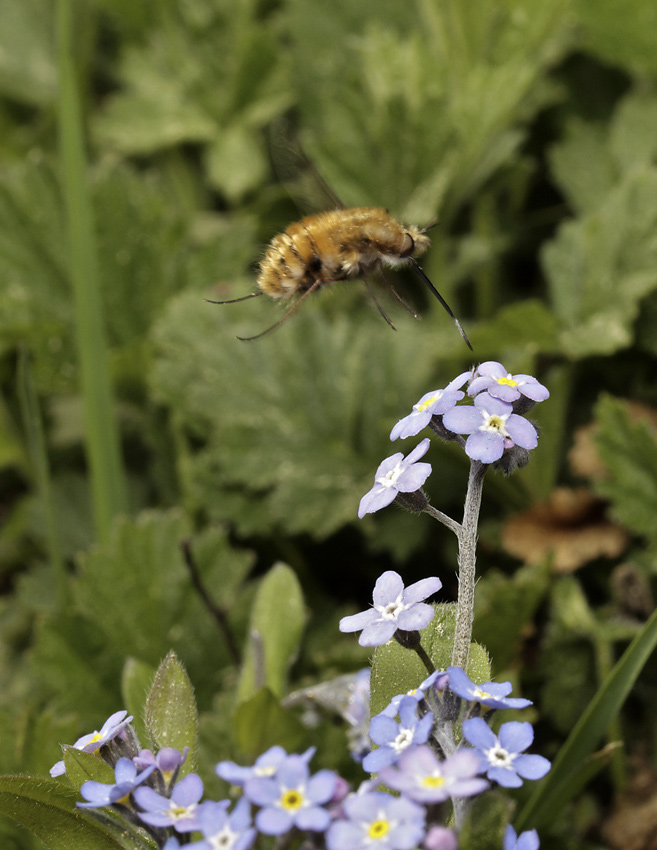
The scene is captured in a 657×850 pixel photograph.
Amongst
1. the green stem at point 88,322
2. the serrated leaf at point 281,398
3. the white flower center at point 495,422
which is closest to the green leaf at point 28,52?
the green stem at point 88,322

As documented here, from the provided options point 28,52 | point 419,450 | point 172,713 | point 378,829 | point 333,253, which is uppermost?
point 28,52

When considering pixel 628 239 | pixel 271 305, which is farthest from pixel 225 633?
pixel 628 239

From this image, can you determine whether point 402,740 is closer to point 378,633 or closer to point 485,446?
point 378,633

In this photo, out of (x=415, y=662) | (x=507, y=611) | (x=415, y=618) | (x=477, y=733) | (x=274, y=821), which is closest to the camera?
(x=274, y=821)

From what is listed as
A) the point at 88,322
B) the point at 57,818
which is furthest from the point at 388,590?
the point at 88,322

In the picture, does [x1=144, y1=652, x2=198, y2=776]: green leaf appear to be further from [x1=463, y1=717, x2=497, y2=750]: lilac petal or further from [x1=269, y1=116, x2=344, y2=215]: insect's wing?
[x1=269, y1=116, x2=344, y2=215]: insect's wing

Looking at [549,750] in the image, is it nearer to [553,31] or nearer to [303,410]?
[303,410]

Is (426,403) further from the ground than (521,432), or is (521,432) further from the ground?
(426,403)
